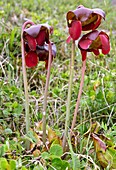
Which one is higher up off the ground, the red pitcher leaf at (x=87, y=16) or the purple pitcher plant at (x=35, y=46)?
the red pitcher leaf at (x=87, y=16)

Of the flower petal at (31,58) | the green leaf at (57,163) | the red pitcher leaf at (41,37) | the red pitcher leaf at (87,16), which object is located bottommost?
the green leaf at (57,163)

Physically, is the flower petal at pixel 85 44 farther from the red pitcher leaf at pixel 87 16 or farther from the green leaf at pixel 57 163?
the green leaf at pixel 57 163

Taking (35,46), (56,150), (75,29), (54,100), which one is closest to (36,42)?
(35,46)

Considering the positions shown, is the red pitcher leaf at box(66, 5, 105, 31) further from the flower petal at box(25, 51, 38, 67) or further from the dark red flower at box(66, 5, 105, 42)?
the flower petal at box(25, 51, 38, 67)

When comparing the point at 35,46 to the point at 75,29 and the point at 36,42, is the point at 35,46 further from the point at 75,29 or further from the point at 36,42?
the point at 75,29

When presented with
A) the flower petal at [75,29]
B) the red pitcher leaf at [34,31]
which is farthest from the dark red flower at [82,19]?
the red pitcher leaf at [34,31]

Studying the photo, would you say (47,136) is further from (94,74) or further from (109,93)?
(94,74)

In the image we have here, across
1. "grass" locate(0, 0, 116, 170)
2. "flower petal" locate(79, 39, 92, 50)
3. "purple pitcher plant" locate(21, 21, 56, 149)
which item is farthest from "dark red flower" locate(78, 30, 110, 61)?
"grass" locate(0, 0, 116, 170)
